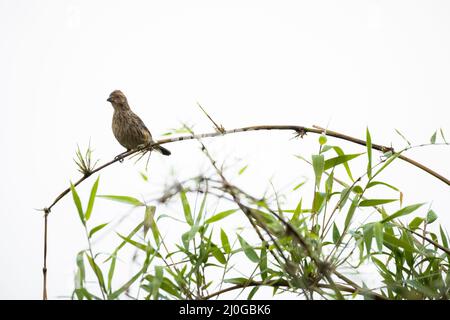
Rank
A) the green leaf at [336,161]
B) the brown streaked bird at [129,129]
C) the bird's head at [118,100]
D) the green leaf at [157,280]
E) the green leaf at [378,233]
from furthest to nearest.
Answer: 1. the bird's head at [118,100]
2. the brown streaked bird at [129,129]
3. the green leaf at [336,161]
4. the green leaf at [378,233]
5. the green leaf at [157,280]

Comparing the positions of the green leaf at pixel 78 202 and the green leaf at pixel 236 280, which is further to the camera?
the green leaf at pixel 236 280

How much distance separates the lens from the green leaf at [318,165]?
1755 mm

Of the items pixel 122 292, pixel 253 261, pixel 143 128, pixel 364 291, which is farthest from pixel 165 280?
pixel 143 128

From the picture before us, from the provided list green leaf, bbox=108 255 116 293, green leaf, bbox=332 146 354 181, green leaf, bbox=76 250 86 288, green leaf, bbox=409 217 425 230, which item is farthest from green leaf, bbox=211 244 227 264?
green leaf, bbox=409 217 425 230

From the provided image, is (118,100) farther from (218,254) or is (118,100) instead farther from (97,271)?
(97,271)

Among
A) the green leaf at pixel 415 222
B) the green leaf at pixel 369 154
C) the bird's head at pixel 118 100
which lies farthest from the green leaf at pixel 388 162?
→ the bird's head at pixel 118 100

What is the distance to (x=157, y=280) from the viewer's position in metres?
1.41

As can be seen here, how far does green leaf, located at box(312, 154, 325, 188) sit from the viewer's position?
5.76 ft

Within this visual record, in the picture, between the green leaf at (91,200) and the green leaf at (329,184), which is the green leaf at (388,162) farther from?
the green leaf at (91,200)

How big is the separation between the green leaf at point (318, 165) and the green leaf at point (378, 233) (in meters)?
0.27

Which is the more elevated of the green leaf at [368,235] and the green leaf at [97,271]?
the green leaf at [368,235]

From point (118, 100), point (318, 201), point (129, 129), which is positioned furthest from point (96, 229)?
point (118, 100)

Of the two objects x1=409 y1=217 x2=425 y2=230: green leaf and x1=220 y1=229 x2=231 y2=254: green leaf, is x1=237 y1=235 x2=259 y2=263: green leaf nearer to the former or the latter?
x1=220 y1=229 x2=231 y2=254: green leaf

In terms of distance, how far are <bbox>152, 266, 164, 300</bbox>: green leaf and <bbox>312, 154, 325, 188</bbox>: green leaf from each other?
0.60 metres
